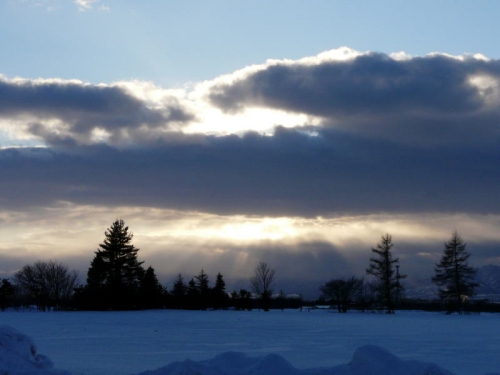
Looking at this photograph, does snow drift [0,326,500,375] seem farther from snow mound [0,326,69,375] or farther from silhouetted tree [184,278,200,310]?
silhouetted tree [184,278,200,310]

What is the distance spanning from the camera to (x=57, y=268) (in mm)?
→ 73375

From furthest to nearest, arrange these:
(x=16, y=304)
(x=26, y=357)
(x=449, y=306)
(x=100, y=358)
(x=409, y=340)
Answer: (x=16, y=304)
(x=449, y=306)
(x=409, y=340)
(x=100, y=358)
(x=26, y=357)

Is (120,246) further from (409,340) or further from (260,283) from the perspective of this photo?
(409,340)

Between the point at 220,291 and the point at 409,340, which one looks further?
the point at 220,291

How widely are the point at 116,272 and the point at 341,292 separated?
23552mm

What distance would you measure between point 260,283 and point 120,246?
22661 millimetres

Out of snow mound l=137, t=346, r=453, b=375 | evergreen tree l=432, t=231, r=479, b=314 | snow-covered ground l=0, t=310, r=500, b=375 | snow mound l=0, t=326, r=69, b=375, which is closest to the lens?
snow mound l=137, t=346, r=453, b=375

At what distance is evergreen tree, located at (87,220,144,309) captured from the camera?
5591cm

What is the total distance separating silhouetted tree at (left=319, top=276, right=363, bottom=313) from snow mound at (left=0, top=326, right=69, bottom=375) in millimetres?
50472

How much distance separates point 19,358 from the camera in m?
10.7

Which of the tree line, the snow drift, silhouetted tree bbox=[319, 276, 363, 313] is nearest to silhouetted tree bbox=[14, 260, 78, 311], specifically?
the tree line

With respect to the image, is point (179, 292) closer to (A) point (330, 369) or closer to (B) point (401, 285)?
(B) point (401, 285)

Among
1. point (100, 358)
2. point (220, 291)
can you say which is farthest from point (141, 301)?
point (100, 358)

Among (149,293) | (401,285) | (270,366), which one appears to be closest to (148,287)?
(149,293)
